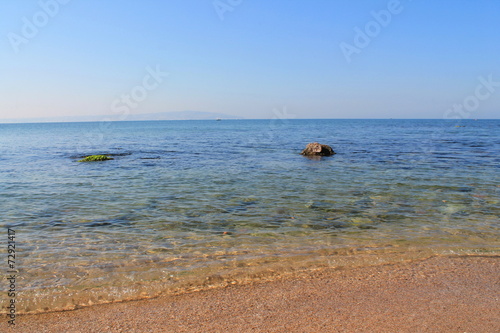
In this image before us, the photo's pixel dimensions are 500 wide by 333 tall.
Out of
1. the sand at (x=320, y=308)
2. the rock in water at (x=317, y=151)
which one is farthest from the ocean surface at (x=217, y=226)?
the rock in water at (x=317, y=151)

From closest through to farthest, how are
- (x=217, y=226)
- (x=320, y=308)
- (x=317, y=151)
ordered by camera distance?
(x=320, y=308)
(x=217, y=226)
(x=317, y=151)

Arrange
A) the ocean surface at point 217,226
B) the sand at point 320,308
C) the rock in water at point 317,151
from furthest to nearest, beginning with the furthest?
the rock in water at point 317,151, the ocean surface at point 217,226, the sand at point 320,308

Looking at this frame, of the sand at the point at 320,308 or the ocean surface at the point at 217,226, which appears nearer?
the sand at the point at 320,308

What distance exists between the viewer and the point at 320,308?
5.23 meters

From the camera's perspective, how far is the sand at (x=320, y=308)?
4750 millimetres

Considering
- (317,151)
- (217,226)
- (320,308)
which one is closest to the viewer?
(320,308)

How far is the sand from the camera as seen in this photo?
475 cm

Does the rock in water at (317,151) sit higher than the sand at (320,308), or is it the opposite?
the rock in water at (317,151)

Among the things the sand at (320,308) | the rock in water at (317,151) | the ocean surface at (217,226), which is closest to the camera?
the sand at (320,308)

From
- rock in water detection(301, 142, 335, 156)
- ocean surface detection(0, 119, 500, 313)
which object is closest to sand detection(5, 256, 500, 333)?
ocean surface detection(0, 119, 500, 313)

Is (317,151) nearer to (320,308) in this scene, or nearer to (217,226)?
(217,226)

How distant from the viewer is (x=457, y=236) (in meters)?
8.83

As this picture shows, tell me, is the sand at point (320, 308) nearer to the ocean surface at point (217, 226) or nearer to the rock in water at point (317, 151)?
the ocean surface at point (217, 226)

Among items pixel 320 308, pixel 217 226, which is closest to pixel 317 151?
pixel 217 226
